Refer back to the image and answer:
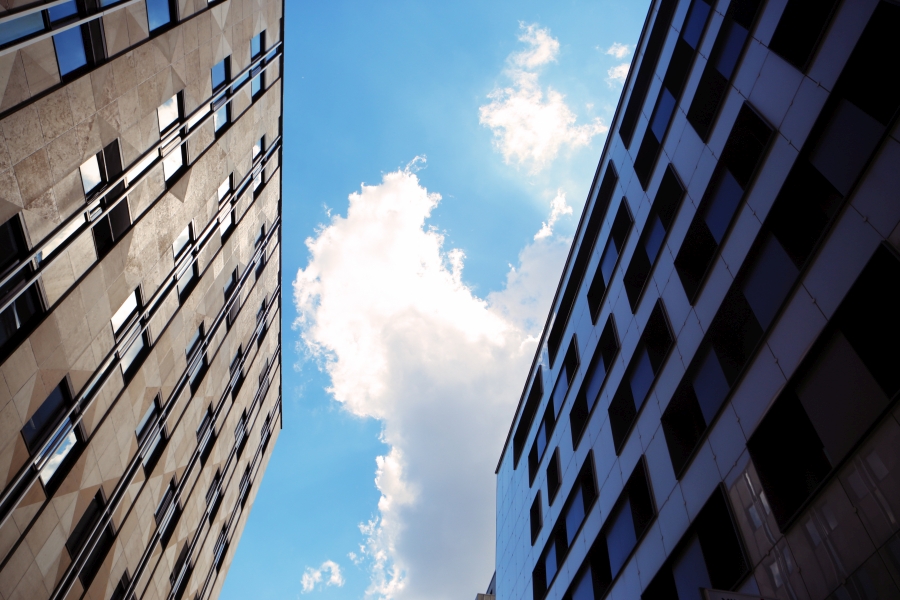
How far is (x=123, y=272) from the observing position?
15898mm

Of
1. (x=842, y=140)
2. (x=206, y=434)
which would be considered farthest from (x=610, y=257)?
(x=206, y=434)

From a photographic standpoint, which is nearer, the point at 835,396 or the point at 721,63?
the point at 835,396

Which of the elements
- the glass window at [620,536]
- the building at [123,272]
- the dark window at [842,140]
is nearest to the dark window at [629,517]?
the glass window at [620,536]

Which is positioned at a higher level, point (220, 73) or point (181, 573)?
point (220, 73)

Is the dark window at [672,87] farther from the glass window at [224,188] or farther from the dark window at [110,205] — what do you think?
the dark window at [110,205]

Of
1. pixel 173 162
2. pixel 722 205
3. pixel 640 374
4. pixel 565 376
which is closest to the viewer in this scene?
pixel 722 205

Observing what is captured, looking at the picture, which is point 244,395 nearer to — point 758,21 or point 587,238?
point 587,238

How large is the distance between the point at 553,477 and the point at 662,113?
1915cm

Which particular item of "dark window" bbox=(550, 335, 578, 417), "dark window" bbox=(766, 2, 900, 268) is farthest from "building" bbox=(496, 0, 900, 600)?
"dark window" bbox=(550, 335, 578, 417)

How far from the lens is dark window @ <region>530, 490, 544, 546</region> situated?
96.3 feet

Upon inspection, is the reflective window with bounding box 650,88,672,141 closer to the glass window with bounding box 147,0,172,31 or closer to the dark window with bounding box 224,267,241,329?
the glass window with bounding box 147,0,172,31

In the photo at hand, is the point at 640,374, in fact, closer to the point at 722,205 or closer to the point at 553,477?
the point at 722,205

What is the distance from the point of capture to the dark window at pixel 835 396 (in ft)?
29.0

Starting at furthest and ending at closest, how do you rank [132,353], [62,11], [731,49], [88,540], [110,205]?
[132,353] < [731,49] < [88,540] < [110,205] < [62,11]
